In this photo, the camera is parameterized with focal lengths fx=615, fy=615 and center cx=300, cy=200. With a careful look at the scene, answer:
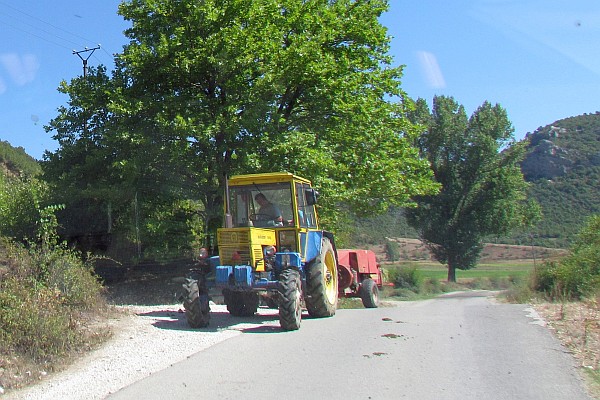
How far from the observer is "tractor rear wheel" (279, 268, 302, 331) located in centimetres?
1120

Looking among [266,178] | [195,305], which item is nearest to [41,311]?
[195,305]

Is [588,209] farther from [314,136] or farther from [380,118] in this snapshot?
[314,136]

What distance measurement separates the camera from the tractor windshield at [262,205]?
1296 centimetres

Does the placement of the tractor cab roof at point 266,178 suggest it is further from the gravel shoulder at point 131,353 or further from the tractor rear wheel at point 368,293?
the tractor rear wheel at point 368,293

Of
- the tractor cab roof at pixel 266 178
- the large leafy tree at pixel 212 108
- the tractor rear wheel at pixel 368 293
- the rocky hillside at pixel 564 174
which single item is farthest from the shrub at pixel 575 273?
the rocky hillside at pixel 564 174

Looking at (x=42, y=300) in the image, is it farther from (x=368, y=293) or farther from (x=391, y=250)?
(x=391, y=250)

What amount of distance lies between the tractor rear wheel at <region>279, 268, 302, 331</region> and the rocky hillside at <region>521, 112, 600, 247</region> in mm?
29728

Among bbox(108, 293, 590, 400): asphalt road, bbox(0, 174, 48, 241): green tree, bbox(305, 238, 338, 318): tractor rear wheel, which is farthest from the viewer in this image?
bbox(0, 174, 48, 241): green tree

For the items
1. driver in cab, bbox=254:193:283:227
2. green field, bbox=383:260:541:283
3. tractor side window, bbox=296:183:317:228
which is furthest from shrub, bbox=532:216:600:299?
green field, bbox=383:260:541:283

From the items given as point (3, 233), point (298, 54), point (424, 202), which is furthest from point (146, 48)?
point (424, 202)

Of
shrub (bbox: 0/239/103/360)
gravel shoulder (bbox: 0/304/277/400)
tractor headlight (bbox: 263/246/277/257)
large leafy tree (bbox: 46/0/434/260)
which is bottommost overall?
gravel shoulder (bbox: 0/304/277/400)

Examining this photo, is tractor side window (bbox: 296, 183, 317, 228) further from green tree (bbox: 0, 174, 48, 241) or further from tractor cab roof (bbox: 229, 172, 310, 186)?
green tree (bbox: 0, 174, 48, 241)

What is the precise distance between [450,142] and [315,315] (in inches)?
1418

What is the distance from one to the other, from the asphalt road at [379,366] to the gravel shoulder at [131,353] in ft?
1.05
